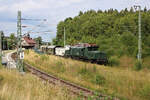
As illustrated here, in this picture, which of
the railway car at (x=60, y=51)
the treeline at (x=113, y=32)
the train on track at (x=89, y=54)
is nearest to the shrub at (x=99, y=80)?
the train on track at (x=89, y=54)

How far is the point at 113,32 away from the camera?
4825cm

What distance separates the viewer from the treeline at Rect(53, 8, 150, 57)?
30609 mm

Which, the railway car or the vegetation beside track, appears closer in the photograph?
the vegetation beside track

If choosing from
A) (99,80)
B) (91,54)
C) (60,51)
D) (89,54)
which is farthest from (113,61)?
(60,51)

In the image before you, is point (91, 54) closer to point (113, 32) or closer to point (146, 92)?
point (146, 92)

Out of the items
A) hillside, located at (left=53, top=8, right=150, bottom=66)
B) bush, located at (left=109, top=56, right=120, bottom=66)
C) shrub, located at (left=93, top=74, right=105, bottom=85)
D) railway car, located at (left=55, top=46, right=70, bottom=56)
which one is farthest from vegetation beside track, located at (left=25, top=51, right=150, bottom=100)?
railway car, located at (left=55, top=46, right=70, bottom=56)

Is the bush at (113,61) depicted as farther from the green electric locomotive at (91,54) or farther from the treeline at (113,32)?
the treeline at (113,32)

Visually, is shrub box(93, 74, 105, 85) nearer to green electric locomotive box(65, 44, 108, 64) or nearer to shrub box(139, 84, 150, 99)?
shrub box(139, 84, 150, 99)

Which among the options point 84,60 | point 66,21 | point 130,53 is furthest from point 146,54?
point 66,21

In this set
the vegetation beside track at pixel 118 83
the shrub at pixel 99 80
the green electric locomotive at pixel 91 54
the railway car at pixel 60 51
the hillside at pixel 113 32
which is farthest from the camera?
the railway car at pixel 60 51

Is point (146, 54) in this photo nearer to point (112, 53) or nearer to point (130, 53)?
point (130, 53)

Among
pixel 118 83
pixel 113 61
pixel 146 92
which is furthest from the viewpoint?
pixel 113 61

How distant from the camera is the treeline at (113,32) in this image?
30.6 m

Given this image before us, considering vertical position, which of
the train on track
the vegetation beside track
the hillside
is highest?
the hillside
